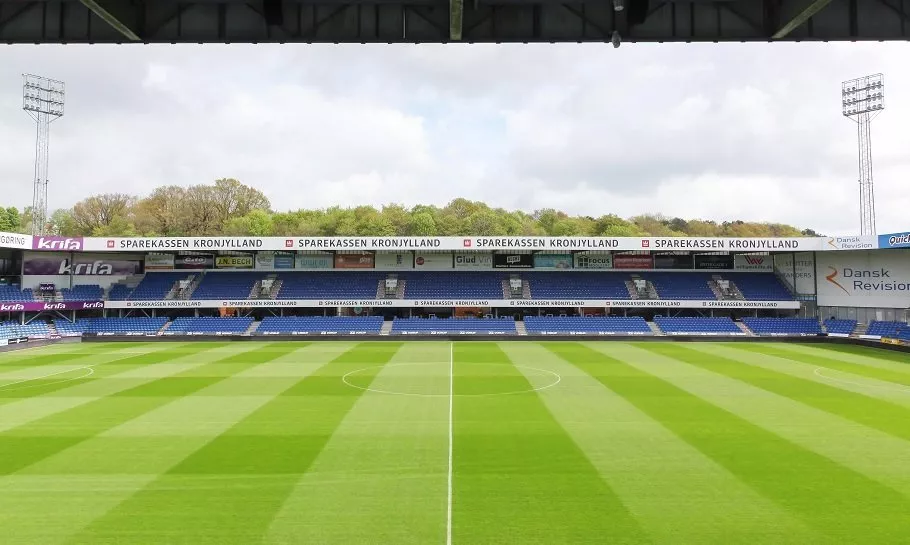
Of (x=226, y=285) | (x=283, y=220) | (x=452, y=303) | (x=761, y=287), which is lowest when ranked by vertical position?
(x=452, y=303)

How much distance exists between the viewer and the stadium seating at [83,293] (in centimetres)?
4659

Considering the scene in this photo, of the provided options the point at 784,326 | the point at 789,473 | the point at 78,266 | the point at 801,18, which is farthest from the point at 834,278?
the point at 78,266

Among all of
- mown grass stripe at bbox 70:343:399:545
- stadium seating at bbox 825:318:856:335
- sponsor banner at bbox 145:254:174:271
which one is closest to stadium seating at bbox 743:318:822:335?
stadium seating at bbox 825:318:856:335

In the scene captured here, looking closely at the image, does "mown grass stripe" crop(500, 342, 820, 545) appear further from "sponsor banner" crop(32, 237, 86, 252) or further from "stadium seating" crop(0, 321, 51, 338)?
"sponsor banner" crop(32, 237, 86, 252)

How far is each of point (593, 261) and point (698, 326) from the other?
1188 cm

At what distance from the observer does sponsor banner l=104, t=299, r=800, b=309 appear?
1852 inches

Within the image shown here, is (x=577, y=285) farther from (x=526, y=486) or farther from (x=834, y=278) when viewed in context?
(x=526, y=486)

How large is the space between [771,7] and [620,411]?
41.0 feet

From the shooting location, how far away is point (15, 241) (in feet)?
138

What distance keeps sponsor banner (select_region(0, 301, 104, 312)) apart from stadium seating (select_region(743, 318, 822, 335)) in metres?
57.5

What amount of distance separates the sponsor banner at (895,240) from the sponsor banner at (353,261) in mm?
42724

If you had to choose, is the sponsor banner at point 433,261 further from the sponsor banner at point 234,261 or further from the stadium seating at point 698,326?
the stadium seating at point 698,326

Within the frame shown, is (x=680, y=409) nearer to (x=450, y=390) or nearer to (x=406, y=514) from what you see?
(x=450, y=390)

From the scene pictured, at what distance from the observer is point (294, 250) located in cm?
4991
